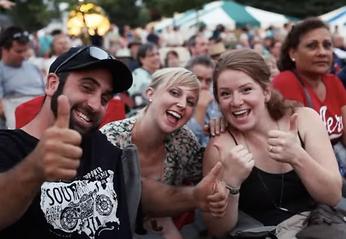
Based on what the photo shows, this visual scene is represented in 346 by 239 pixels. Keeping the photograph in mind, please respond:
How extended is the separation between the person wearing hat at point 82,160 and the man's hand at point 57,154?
0.40 meters

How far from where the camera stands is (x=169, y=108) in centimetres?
337

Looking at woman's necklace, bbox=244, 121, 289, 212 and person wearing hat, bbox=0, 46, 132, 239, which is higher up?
person wearing hat, bbox=0, 46, 132, 239

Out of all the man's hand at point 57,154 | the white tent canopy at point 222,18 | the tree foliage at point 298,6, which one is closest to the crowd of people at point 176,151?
the man's hand at point 57,154

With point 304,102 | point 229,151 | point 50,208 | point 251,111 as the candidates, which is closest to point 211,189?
point 229,151

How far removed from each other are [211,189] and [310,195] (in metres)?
0.62

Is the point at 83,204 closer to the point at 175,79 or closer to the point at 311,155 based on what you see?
the point at 175,79

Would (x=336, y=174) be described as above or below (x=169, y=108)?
below

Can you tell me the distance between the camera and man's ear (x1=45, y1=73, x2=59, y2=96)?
262 centimetres

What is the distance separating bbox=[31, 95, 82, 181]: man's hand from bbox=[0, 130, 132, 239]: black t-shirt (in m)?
0.48

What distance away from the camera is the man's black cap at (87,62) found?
2.61 meters

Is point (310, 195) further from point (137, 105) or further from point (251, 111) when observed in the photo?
point (137, 105)

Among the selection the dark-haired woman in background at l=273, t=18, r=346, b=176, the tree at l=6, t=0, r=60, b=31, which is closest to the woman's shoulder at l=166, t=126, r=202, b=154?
the dark-haired woman in background at l=273, t=18, r=346, b=176

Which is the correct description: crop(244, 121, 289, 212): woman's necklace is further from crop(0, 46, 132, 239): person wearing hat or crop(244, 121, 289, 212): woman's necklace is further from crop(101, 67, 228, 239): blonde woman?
crop(0, 46, 132, 239): person wearing hat

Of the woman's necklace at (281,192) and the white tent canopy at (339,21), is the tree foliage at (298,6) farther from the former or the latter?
the woman's necklace at (281,192)
